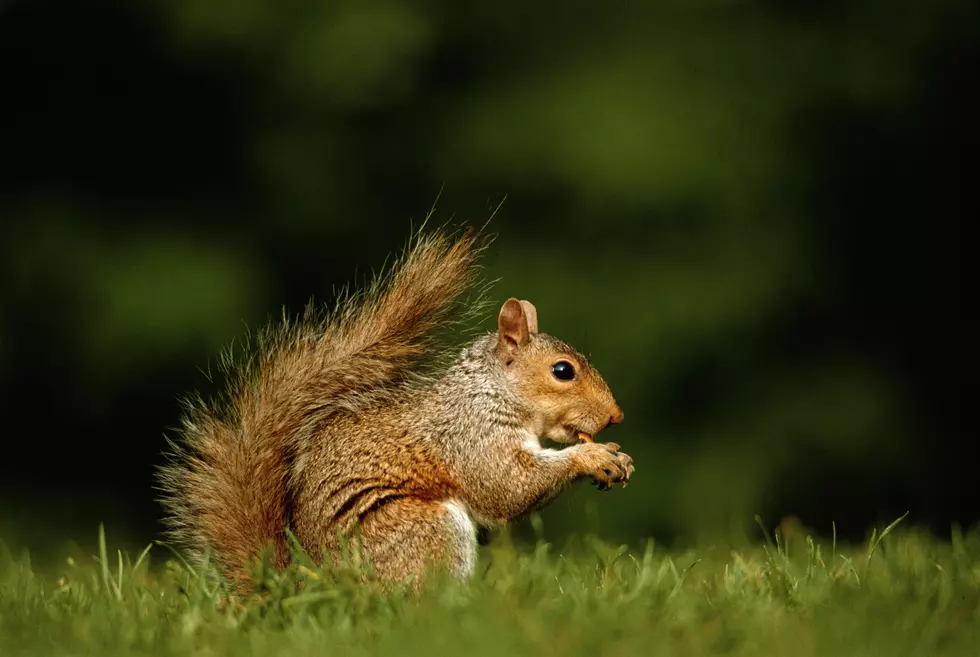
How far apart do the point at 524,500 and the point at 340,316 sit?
0.69 m

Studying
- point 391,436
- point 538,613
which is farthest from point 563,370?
point 538,613

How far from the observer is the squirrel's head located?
3.41 metres

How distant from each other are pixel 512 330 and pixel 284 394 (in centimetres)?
64

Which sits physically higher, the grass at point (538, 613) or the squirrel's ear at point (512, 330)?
the squirrel's ear at point (512, 330)

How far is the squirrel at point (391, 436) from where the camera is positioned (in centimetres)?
309

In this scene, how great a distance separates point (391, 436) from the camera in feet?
10.6

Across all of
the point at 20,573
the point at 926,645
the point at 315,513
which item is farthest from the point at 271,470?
the point at 926,645

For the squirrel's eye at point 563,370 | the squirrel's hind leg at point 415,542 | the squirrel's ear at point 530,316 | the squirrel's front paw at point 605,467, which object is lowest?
the squirrel's hind leg at point 415,542

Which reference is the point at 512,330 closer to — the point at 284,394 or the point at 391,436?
the point at 391,436

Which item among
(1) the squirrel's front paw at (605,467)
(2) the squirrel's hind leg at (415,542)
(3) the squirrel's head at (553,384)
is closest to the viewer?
(2) the squirrel's hind leg at (415,542)

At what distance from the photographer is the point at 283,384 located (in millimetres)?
3242

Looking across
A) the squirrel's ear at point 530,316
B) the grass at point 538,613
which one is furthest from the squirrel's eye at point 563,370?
the grass at point 538,613

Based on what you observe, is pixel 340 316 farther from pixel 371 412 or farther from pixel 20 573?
pixel 20 573

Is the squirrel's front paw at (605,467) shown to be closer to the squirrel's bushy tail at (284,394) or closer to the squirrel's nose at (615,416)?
the squirrel's nose at (615,416)
